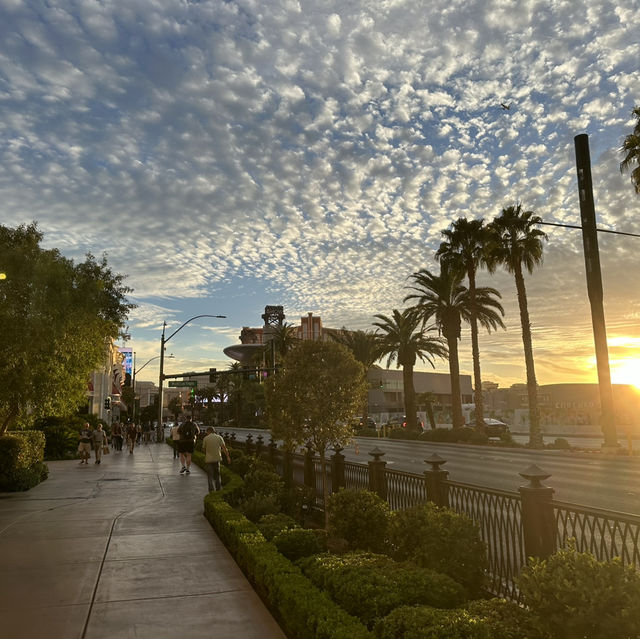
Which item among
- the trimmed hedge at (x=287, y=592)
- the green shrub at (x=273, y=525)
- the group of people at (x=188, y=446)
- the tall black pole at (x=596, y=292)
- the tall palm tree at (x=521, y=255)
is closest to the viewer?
the trimmed hedge at (x=287, y=592)

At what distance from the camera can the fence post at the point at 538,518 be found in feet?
17.6

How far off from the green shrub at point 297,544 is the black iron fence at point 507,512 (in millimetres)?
1620

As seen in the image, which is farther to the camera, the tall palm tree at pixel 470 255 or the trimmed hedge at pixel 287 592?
the tall palm tree at pixel 470 255

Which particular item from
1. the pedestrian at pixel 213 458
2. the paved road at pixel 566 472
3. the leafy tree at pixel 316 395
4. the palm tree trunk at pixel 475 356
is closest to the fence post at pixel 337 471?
the leafy tree at pixel 316 395

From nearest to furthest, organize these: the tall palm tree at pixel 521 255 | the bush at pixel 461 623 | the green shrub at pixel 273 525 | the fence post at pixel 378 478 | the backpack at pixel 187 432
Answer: the bush at pixel 461 623, the green shrub at pixel 273 525, the fence post at pixel 378 478, the backpack at pixel 187 432, the tall palm tree at pixel 521 255

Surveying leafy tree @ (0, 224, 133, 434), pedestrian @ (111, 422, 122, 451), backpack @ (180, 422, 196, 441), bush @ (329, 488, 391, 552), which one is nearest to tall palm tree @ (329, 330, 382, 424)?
pedestrian @ (111, 422, 122, 451)

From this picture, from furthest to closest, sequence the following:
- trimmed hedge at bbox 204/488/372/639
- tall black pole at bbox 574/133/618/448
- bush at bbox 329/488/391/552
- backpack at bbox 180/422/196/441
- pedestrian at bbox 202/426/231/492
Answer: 1. tall black pole at bbox 574/133/618/448
2. backpack at bbox 180/422/196/441
3. pedestrian at bbox 202/426/231/492
4. bush at bbox 329/488/391/552
5. trimmed hedge at bbox 204/488/372/639

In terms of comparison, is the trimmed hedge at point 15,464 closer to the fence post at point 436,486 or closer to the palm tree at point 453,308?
the fence post at point 436,486

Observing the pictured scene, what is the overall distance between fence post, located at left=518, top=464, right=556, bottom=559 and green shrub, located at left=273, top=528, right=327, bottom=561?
2780 mm

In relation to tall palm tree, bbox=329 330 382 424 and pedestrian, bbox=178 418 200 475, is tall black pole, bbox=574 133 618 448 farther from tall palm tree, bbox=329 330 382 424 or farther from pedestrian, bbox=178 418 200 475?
tall palm tree, bbox=329 330 382 424

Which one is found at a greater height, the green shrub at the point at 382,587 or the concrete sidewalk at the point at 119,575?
the green shrub at the point at 382,587

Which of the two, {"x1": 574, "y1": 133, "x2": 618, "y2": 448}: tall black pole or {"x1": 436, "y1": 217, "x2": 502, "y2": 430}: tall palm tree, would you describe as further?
{"x1": 436, "y1": 217, "x2": 502, "y2": 430}: tall palm tree

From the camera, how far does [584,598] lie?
363cm

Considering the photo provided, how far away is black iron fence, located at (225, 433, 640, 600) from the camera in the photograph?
4.91 meters
